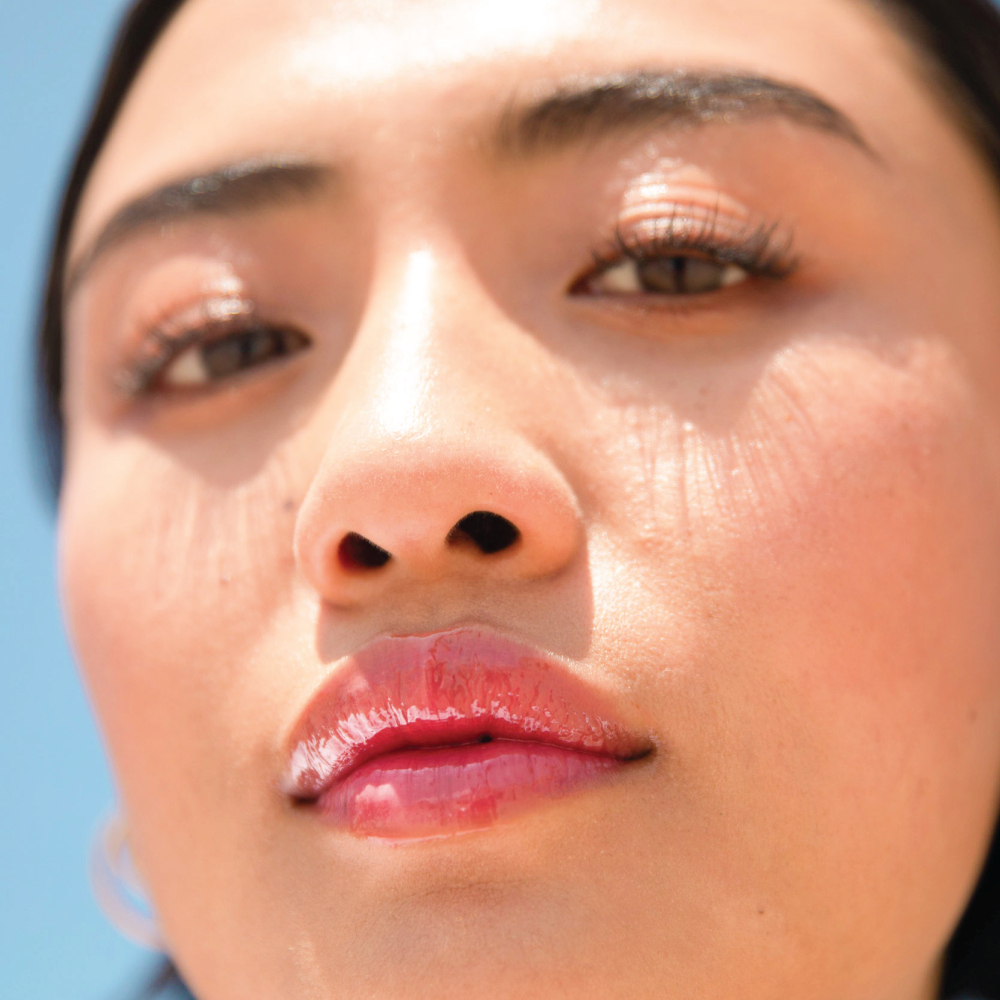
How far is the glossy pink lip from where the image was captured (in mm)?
1004

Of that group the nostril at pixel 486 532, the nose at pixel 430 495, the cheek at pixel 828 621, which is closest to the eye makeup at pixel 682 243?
the cheek at pixel 828 621

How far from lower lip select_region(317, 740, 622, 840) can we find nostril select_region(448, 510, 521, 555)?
20cm

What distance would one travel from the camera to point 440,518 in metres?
1.00

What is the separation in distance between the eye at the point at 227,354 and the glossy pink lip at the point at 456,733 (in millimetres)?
516

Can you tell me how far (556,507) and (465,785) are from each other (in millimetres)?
284

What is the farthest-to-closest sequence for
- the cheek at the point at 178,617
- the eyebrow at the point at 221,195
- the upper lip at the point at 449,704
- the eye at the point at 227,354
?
the eye at the point at 227,354, the eyebrow at the point at 221,195, the cheek at the point at 178,617, the upper lip at the point at 449,704

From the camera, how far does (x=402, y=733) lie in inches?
42.0

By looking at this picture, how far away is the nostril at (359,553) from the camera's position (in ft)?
3.47

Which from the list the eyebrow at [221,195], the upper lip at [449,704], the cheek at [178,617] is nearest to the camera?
the upper lip at [449,704]

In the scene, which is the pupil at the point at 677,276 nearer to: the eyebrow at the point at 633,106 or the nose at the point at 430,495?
the eyebrow at the point at 633,106

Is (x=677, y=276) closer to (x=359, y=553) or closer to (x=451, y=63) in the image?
(x=451, y=63)

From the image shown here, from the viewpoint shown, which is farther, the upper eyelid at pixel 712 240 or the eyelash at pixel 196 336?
the eyelash at pixel 196 336

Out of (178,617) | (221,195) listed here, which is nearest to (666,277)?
(221,195)

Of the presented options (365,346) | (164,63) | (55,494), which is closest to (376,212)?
(365,346)
